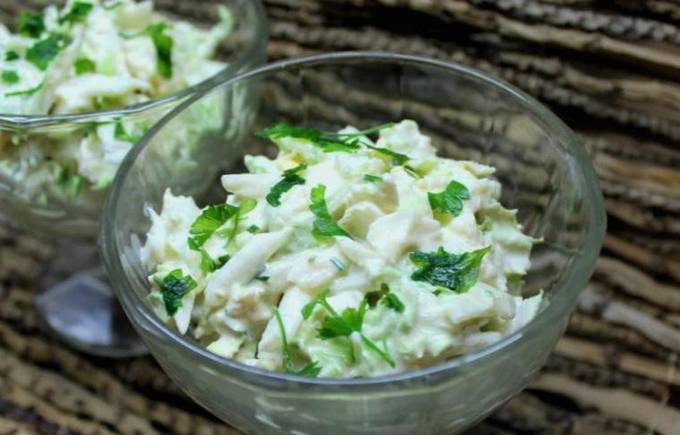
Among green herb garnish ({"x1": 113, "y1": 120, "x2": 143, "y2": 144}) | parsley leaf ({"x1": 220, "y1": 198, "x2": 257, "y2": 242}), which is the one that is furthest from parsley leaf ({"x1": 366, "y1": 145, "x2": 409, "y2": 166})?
green herb garnish ({"x1": 113, "y1": 120, "x2": 143, "y2": 144})

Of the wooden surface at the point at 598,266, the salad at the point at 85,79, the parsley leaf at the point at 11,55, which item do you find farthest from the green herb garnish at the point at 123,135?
the wooden surface at the point at 598,266

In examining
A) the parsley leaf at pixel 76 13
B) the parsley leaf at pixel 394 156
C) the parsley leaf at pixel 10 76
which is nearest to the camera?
the parsley leaf at pixel 394 156

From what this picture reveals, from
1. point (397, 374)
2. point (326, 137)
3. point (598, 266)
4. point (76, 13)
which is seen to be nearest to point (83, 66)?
point (76, 13)

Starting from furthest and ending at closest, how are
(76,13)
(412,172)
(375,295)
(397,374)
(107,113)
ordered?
(76,13), (107,113), (412,172), (375,295), (397,374)

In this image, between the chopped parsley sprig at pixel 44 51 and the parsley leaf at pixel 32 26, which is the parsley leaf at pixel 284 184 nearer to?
the chopped parsley sprig at pixel 44 51

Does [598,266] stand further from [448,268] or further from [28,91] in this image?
[28,91]

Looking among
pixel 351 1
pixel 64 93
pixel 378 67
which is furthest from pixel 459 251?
pixel 351 1

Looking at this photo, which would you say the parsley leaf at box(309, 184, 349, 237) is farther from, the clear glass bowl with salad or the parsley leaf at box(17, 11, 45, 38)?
the parsley leaf at box(17, 11, 45, 38)
